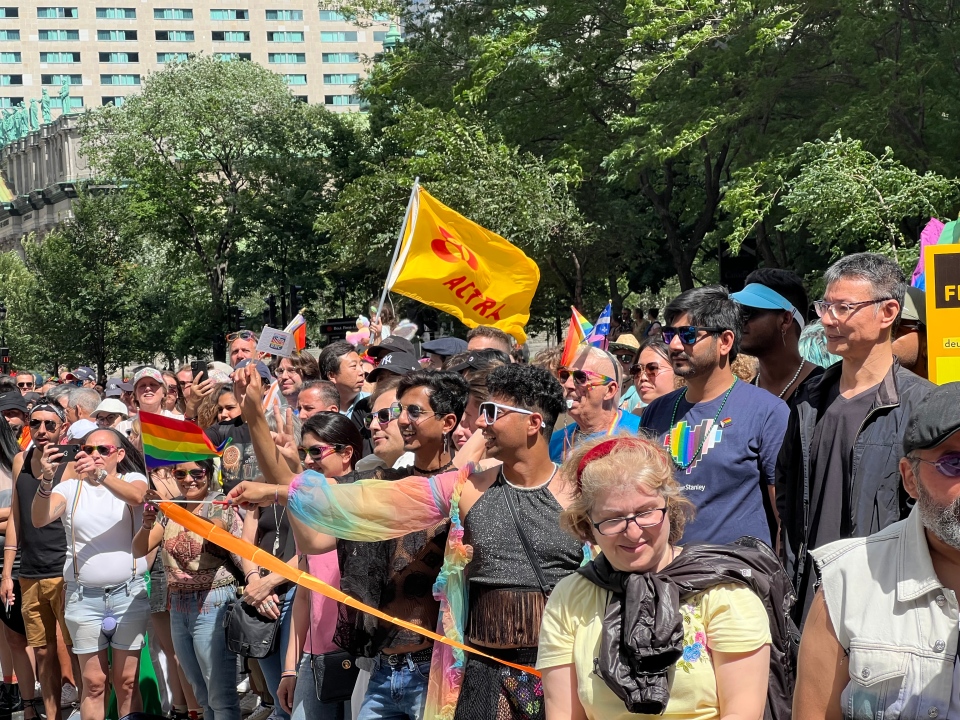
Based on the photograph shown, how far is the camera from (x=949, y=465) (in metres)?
2.58

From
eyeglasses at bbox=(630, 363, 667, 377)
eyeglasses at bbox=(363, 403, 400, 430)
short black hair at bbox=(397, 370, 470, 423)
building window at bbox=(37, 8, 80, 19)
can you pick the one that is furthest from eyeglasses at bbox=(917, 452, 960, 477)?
building window at bbox=(37, 8, 80, 19)

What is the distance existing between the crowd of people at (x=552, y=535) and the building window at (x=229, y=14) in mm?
123822

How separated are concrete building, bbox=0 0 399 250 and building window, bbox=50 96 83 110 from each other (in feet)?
0.32

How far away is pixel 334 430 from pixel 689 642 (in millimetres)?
2718

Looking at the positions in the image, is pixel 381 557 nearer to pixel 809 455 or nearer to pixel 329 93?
pixel 809 455

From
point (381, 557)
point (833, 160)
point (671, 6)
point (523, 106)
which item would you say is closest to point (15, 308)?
point (523, 106)

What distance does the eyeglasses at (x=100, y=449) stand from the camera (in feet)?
24.2

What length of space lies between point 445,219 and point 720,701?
6.76 metres

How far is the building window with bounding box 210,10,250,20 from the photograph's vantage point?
12625cm

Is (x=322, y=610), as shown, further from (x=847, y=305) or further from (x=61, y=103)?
(x=61, y=103)

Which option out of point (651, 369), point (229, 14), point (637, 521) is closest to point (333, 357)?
point (651, 369)

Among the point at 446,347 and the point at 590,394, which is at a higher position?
the point at 590,394

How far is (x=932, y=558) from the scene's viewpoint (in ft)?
8.72

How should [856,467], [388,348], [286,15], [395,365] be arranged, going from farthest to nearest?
[286,15]
[388,348]
[395,365]
[856,467]
